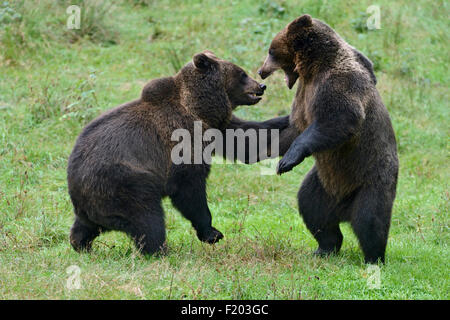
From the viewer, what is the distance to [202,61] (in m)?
7.04

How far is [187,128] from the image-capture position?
22.3ft

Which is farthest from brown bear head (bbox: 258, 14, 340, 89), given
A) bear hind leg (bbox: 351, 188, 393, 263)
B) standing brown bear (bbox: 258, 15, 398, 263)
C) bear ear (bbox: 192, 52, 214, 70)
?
bear hind leg (bbox: 351, 188, 393, 263)

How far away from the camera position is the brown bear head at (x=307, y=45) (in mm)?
6422

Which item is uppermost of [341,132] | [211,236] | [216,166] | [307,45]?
[307,45]

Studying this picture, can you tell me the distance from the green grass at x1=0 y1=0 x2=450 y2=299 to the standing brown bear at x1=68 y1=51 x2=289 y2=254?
323mm

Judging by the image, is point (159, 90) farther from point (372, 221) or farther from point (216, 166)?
point (216, 166)

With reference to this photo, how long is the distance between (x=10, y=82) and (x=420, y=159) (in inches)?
277

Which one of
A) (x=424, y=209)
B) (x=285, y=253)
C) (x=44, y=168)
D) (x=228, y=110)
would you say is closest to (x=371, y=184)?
(x=285, y=253)

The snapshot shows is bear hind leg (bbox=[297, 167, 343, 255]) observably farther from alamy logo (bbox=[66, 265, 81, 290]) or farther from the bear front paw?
alamy logo (bbox=[66, 265, 81, 290])

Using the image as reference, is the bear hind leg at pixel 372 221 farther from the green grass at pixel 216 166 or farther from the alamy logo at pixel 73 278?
the alamy logo at pixel 73 278

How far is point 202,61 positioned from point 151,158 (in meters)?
1.22

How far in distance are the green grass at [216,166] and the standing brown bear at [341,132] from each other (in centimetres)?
50

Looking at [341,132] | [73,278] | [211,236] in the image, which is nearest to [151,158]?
[211,236]

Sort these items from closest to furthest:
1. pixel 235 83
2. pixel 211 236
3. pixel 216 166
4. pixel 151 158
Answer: pixel 151 158, pixel 211 236, pixel 235 83, pixel 216 166
